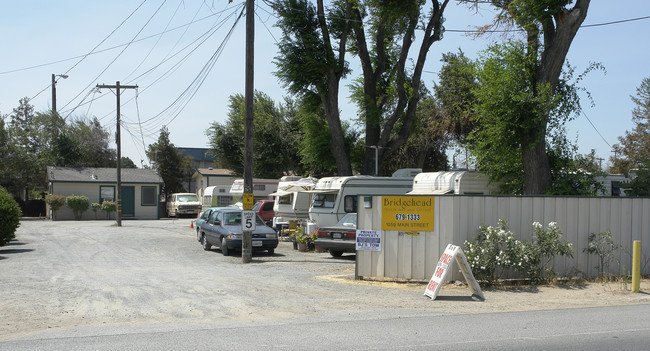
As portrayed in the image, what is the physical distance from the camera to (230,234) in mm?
18766

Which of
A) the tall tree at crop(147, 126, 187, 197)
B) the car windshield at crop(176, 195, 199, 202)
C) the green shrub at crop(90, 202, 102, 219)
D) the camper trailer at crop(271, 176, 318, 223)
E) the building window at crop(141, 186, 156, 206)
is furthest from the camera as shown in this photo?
the tall tree at crop(147, 126, 187, 197)

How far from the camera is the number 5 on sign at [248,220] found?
55.8ft

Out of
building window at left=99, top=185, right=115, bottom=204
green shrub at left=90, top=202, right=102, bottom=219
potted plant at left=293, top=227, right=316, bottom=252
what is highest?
building window at left=99, top=185, right=115, bottom=204

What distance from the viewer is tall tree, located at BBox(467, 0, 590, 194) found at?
1684 centimetres

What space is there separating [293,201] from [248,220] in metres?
8.92

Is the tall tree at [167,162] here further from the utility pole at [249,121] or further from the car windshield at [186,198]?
the utility pole at [249,121]

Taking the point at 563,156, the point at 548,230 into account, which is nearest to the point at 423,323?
the point at 548,230

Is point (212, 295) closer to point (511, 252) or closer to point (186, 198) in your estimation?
point (511, 252)

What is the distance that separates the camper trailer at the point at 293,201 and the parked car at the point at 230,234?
15.8 feet

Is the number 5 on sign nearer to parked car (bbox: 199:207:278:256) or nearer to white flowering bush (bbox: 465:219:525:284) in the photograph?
parked car (bbox: 199:207:278:256)

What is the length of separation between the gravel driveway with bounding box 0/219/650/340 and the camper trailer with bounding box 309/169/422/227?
14.7ft

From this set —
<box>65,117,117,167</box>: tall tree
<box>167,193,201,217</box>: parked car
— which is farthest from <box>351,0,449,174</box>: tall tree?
<box>65,117,117,167</box>: tall tree

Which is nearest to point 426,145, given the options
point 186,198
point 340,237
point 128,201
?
point 340,237

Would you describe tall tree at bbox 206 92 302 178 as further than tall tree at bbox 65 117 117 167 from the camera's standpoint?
No
